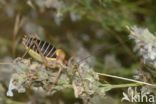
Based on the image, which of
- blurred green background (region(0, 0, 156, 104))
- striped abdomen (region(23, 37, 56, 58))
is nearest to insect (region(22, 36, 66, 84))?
striped abdomen (region(23, 37, 56, 58))

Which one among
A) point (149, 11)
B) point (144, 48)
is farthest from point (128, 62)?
point (144, 48)

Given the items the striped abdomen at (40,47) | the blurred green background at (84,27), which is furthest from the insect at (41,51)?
the blurred green background at (84,27)

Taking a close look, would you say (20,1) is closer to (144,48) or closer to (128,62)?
(128,62)

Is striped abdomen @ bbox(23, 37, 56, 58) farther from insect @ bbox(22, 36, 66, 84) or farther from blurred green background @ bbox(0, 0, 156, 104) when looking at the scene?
blurred green background @ bbox(0, 0, 156, 104)

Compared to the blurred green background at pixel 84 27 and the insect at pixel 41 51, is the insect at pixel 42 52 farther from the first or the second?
the blurred green background at pixel 84 27

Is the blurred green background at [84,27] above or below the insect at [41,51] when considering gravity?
above
